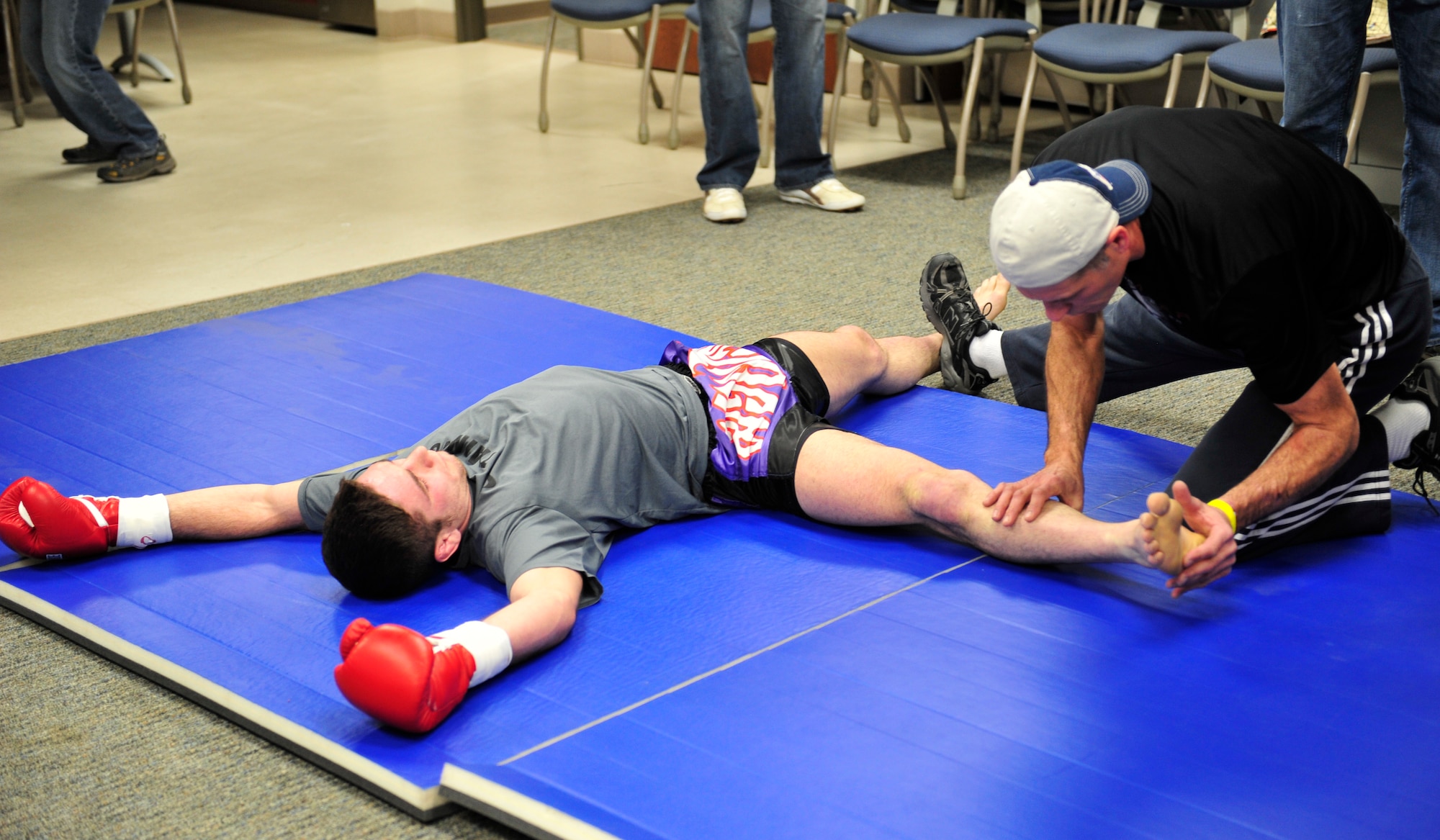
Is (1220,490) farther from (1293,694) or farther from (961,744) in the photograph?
(961,744)

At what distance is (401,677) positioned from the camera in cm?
149

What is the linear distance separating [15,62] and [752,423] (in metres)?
5.20

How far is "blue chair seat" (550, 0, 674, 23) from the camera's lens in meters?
5.03

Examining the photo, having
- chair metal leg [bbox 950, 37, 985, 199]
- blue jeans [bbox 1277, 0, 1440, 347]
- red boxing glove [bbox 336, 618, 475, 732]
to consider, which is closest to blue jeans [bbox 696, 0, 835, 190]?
chair metal leg [bbox 950, 37, 985, 199]

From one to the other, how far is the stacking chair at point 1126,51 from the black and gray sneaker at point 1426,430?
77.7 inches

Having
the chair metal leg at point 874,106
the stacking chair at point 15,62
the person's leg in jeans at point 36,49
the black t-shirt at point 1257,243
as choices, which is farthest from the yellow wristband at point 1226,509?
the stacking chair at point 15,62

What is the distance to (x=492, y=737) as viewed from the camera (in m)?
1.54

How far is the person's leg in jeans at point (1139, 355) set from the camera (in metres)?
2.22

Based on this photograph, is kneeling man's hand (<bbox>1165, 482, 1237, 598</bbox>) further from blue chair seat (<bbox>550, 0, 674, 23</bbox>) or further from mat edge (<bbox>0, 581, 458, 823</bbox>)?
blue chair seat (<bbox>550, 0, 674, 23</bbox>)

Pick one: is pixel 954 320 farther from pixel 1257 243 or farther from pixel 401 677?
pixel 401 677

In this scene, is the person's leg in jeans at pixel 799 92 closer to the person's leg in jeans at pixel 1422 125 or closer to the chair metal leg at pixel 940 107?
the chair metal leg at pixel 940 107

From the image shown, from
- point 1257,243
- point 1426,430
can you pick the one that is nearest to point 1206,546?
point 1257,243

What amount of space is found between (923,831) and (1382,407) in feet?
4.20

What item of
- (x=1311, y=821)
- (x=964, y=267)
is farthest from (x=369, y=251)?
(x=1311, y=821)
